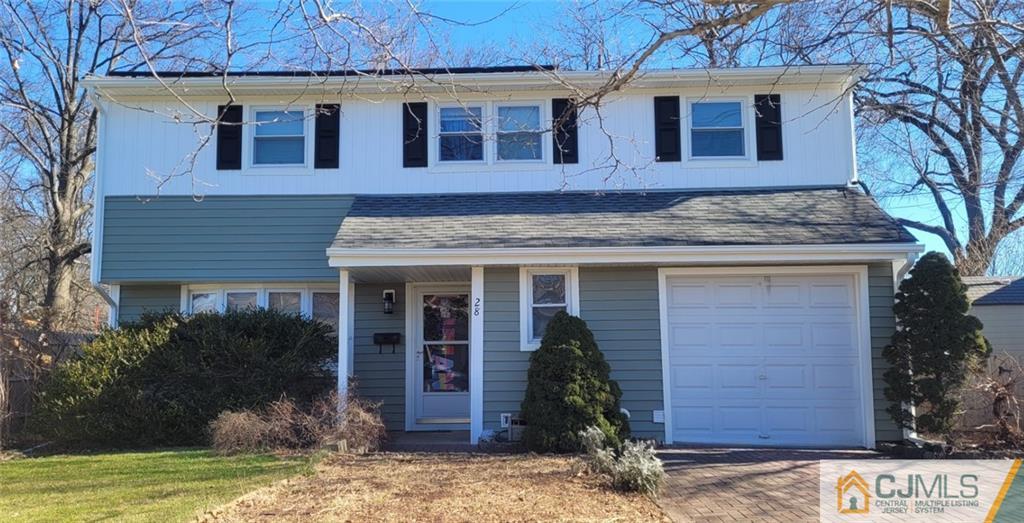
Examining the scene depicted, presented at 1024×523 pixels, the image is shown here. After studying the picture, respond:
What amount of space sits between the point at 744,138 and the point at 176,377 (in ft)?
28.8

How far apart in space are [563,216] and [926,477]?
208 inches

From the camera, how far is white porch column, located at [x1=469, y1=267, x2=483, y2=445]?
9.24 metres

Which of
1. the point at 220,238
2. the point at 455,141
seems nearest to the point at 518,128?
the point at 455,141

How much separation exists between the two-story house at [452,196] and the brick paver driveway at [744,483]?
4.74ft

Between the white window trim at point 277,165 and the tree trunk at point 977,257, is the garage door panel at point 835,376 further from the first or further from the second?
the tree trunk at point 977,257

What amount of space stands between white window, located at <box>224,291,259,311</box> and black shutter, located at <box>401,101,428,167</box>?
3101 mm

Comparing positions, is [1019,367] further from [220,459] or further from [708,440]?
[220,459]

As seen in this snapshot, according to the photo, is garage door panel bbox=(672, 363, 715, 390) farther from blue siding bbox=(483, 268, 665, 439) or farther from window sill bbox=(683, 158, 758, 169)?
window sill bbox=(683, 158, 758, 169)

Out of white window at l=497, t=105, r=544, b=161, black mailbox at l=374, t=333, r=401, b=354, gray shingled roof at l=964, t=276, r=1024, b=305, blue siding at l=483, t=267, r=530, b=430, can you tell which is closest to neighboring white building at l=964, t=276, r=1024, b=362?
gray shingled roof at l=964, t=276, r=1024, b=305

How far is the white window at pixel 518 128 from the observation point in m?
10.9

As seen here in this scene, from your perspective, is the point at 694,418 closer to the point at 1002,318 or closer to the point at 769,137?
the point at 769,137

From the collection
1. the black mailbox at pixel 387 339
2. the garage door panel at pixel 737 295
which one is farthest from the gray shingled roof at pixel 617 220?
the black mailbox at pixel 387 339

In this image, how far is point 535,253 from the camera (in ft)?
29.5

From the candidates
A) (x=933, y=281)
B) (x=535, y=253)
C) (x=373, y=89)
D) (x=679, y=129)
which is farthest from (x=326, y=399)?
(x=933, y=281)
